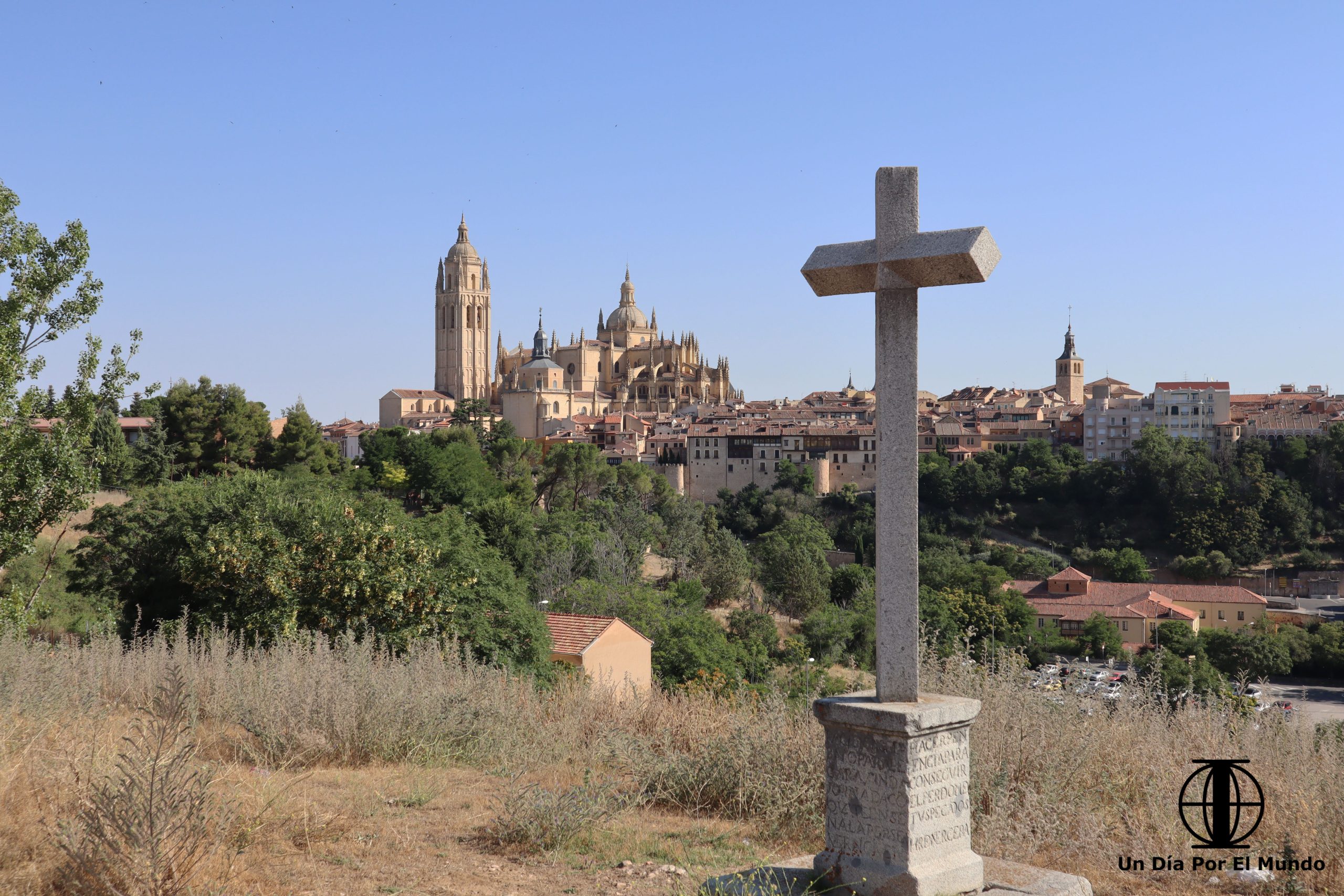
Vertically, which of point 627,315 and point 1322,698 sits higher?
point 627,315

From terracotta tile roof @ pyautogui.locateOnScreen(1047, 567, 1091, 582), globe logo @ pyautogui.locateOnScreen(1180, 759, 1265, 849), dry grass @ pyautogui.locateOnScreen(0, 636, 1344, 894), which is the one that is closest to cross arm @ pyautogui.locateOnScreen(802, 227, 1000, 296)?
dry grass @ pyautogui.locateOnScreen(0, 636, 1344, 894)

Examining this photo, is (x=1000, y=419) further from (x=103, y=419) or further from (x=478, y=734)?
(x=478, y=734)

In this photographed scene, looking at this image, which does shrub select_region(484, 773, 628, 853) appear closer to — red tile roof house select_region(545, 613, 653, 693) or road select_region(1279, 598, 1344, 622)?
red tile roof house select_region(545, 613, 653, 693)

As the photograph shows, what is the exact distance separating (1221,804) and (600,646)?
12.7 meters

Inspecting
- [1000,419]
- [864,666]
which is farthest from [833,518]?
[864,666]

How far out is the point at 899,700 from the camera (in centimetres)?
394

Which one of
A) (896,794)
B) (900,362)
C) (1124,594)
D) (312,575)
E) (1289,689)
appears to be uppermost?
(900,362)

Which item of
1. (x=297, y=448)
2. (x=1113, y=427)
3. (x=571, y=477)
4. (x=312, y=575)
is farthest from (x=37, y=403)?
(x=1113, y=427)

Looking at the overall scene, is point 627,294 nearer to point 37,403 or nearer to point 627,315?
point 627,315

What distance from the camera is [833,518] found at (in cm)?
6400

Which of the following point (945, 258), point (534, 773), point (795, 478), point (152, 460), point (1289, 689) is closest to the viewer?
point (945, 258)

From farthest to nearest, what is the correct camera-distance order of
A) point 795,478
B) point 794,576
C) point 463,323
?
1. point 463,323
2. point 795,478
3. point 794,576

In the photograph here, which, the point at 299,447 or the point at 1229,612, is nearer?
the point at 299,447

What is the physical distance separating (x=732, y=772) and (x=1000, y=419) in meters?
79.6
